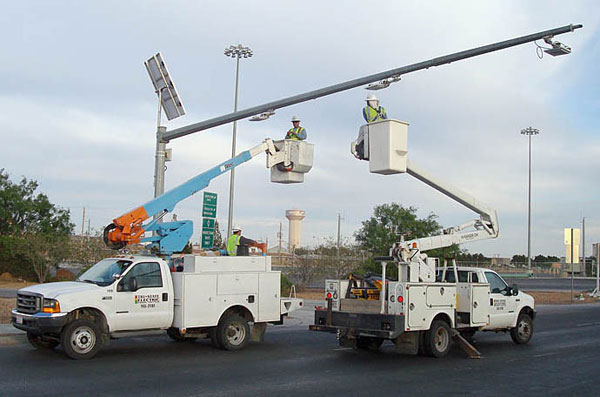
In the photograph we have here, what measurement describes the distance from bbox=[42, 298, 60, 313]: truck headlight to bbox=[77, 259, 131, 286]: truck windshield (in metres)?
1.12

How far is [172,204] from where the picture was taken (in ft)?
48.5

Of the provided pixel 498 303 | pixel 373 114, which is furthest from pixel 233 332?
pixel 498 303

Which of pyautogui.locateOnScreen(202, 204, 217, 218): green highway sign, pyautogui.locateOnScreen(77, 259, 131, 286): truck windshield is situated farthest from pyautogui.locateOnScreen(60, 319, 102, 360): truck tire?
pyautogui.locateOnScreen(202, 204, 217, 218): green highway sign

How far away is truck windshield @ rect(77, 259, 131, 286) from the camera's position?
13062 mm

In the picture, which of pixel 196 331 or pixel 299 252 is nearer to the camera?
pixel 196 331

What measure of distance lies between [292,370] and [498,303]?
6064mm

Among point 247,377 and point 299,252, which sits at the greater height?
point 299,252

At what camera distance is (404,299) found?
500 inches

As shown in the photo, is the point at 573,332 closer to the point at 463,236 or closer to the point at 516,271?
the point at 463,236

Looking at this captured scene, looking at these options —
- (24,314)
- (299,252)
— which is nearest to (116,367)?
(24,314)

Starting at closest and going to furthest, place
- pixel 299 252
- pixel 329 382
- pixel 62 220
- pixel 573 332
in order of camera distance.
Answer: pixel 329 382
pixel 573 332
pixel 299 252
pixel 62 220

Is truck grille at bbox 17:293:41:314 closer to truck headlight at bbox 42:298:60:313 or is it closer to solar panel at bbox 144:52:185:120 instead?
truck headlight at bbox 42:298:60:313

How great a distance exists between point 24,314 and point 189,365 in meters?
3.36

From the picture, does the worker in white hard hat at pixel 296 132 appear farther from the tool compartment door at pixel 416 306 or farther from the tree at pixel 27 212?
the tree at pixel 27 212
